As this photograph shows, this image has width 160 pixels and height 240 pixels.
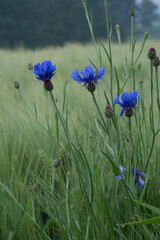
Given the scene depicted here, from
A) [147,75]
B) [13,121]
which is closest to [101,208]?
[13,121]

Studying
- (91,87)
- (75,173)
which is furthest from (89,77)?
(75,173)

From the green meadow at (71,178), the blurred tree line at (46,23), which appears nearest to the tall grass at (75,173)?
the green meadow at (71,178)

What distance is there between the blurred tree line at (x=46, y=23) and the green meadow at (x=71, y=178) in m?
9.93

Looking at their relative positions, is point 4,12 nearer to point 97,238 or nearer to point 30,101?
point 30,101

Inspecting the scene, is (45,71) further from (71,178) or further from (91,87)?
(71,178)

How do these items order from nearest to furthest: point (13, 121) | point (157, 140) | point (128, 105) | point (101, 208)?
point (128, 105), point (101, 208), point (157, 140), point (13, 121)

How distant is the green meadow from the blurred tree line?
9.93 metres

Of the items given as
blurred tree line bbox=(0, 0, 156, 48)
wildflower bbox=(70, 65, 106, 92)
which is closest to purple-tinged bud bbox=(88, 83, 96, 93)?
wildflower bbox=(70, 65, 106, 92)

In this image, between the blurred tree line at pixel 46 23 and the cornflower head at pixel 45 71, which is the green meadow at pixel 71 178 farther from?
the blurred tree line at pixel 46 23

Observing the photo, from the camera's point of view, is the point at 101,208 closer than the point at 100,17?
Yes

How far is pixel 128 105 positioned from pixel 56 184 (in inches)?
18.6

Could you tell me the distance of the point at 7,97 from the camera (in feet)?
5.45

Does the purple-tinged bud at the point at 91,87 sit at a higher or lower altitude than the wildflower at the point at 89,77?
lower

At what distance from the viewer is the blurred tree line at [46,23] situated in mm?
11242
